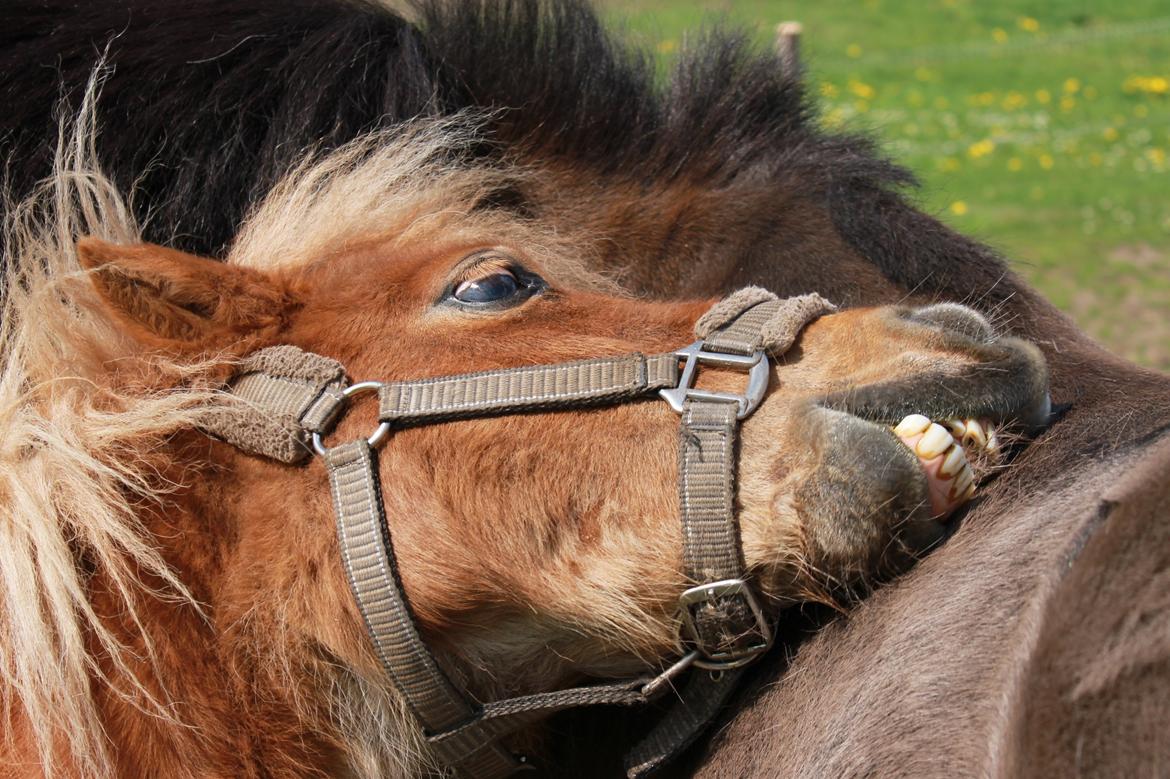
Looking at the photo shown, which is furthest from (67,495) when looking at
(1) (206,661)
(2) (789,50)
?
(2) (789,50)

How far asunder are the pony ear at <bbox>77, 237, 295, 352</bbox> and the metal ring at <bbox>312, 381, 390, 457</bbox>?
0.22m

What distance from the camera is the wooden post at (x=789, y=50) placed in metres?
2.73

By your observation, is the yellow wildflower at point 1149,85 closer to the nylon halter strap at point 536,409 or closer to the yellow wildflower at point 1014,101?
the yellow wildflower at point 1014,101

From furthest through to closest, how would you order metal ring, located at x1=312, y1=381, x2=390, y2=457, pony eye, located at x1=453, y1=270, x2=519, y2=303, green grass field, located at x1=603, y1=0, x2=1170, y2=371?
green grass field, located at x1=603, y1=0, x2=1170, y2=371 < pony eye, located at x1=453, y1=270, x2=519, y2=303 < metal ring, located at x1=312, y1=381, x2=390, y2=457

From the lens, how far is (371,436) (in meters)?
1.79

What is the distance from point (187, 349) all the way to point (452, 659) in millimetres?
724

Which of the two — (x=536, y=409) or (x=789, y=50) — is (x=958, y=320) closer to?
(x=536, y=409)

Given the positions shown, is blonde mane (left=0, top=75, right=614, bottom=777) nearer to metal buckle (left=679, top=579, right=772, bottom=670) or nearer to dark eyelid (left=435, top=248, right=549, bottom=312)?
dark eyelid (left=435, top=248, right=549, bottom=312)

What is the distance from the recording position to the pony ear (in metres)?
1.79

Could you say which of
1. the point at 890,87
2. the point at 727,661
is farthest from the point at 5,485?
the point at 890,87

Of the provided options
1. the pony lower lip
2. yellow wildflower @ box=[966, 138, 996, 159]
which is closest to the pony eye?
the pony lower lip

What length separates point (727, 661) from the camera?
179cm

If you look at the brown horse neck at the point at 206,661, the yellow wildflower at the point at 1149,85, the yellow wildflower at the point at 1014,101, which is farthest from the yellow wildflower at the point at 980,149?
the brown horse neck at the point at 206,661

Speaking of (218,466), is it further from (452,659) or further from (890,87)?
(890,87)
